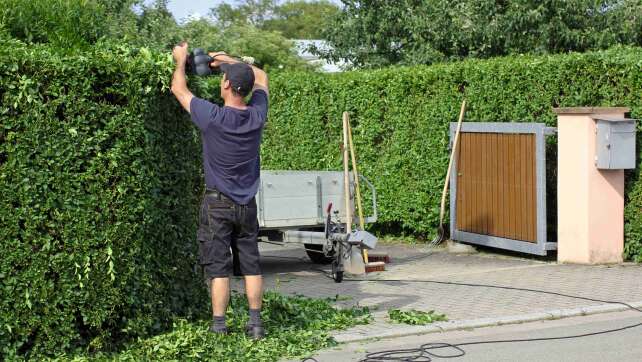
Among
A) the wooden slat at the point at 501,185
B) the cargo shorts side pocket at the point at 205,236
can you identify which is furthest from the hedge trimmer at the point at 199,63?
the wooden slat at the point at 501,185

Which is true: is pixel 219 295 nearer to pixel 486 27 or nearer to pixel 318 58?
pixel 486 27

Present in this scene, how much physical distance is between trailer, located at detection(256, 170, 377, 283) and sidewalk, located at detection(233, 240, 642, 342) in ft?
1.46

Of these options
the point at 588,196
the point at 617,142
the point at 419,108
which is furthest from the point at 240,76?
the point at 419,108

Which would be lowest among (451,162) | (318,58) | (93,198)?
(93,198)

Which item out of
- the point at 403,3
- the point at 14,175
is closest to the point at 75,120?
the point at 14,175

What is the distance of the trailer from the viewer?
1232cm

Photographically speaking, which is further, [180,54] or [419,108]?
[419,108]

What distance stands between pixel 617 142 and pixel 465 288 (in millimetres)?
2815

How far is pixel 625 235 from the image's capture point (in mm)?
12875

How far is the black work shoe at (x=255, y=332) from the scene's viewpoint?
787 centimetres

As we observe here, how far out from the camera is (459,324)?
8852mm

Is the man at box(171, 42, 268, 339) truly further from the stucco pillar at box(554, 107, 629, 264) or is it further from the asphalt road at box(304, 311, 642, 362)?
the stucco pillar at box(554, 107, 629, 264)

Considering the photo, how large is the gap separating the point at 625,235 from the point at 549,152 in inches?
59.9

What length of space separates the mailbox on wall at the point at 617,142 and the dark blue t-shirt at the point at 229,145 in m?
5.81
